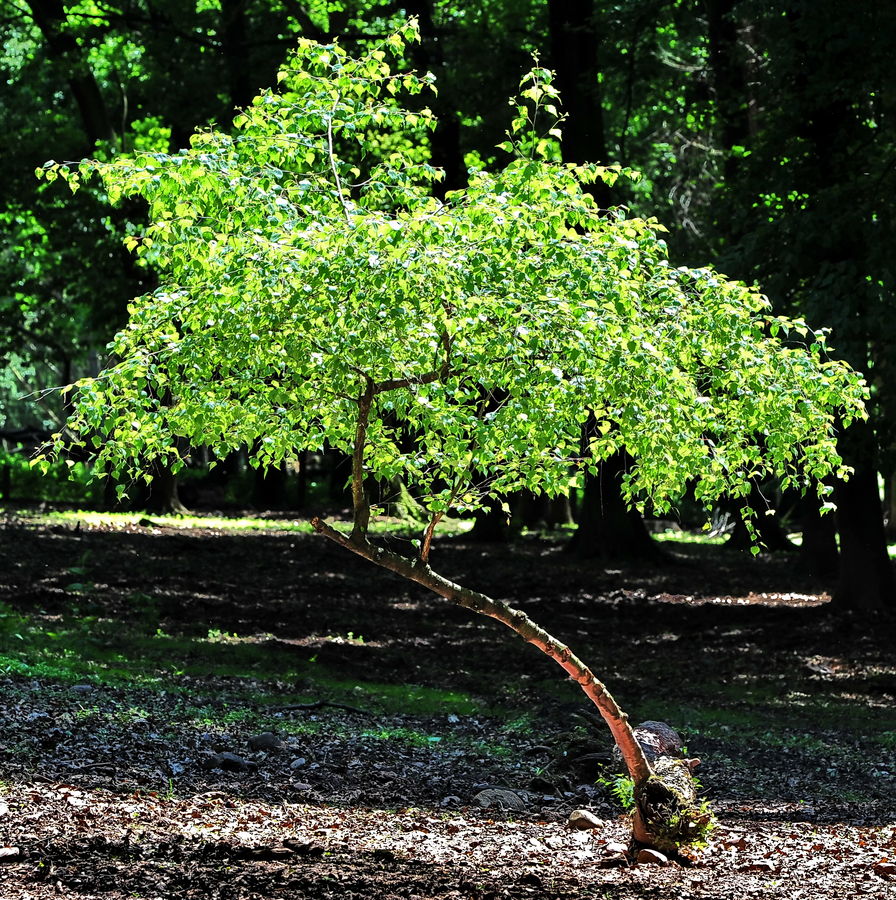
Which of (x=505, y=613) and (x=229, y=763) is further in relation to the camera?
(x=229, y=763)

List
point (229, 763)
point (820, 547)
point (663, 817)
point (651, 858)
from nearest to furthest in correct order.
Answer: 1. point (651, 858)
2. point (663, 817)
3. point (229, 763)
4. point (820, 547)

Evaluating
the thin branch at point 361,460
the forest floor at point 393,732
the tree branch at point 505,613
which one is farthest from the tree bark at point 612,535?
the thin branch at point 361,460

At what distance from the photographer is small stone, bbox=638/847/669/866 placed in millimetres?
6051

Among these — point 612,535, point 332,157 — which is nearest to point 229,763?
point 332,157

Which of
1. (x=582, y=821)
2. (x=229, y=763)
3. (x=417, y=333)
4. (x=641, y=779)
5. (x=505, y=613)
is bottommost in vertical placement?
(x=582, y=821)

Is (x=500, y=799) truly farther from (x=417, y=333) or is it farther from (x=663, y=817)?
(x=417, y=333)

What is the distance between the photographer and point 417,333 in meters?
4.40

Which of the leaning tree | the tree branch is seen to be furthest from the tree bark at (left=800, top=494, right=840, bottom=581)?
the leaning tree

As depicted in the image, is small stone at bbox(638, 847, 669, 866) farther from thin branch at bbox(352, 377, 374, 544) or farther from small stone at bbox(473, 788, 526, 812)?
thin branch at bbox(352, 377, 374, 544)

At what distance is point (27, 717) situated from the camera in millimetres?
7852

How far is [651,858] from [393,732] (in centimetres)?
321

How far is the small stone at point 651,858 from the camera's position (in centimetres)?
605

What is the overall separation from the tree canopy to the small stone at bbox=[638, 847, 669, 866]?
6.36 feet

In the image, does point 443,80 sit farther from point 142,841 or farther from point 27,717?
point 142,841
